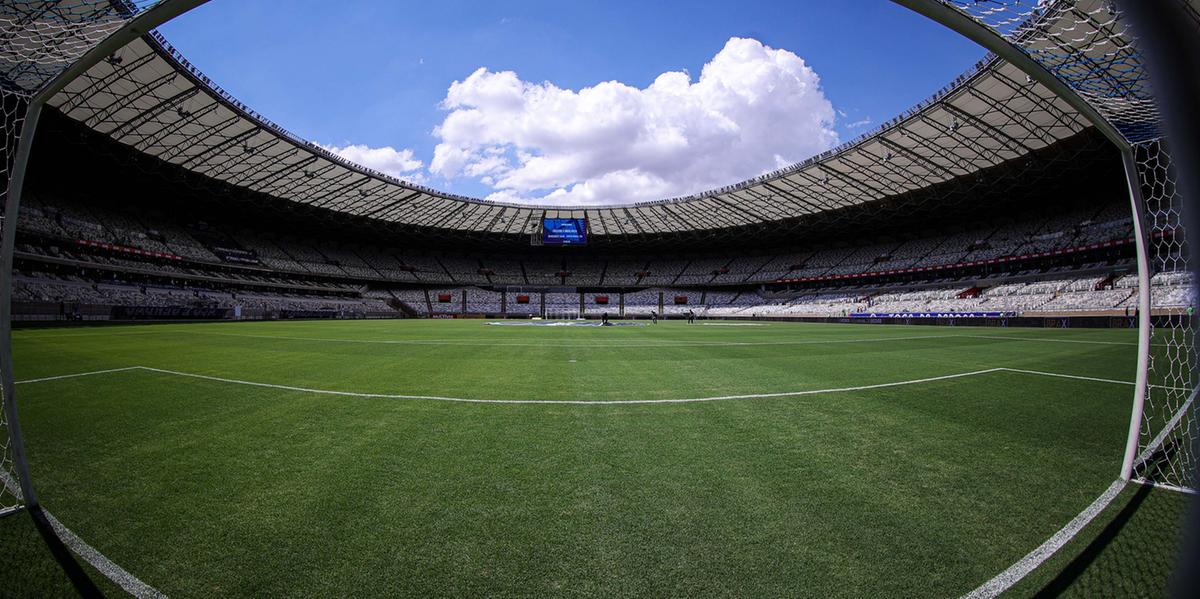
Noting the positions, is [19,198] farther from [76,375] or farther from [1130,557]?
[76,375]

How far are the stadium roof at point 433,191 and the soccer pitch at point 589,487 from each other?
94.4 feet

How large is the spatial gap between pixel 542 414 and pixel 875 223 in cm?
6033

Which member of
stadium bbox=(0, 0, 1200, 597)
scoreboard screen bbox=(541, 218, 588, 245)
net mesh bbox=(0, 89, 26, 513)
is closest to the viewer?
stadium bbox=(0, 0, 1200, 597)

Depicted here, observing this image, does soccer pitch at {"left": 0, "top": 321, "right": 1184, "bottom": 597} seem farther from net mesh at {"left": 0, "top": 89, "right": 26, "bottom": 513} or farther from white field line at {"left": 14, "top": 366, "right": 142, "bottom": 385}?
white field line at {"left": 14, "top": 366, "right": 142, "bottom": 385}

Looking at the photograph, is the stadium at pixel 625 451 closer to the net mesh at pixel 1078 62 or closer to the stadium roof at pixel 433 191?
the net mesh at pixel 1078 62

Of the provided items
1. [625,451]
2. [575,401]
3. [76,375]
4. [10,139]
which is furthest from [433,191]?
[625,451]

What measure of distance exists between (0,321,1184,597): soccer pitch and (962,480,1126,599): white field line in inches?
2.0

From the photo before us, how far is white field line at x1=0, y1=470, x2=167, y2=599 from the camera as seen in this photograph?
241 centimetres

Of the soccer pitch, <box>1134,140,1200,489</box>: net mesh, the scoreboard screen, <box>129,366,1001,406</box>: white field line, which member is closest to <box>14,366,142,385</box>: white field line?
the soccer pitch

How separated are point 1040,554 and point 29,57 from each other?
31.2 feet

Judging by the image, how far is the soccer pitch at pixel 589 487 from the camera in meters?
2.58

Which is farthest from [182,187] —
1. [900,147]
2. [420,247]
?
[900,147]

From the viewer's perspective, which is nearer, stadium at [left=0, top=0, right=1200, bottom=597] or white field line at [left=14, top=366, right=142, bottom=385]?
stadium at [left=0, top=0, right=1200, bottom=597]

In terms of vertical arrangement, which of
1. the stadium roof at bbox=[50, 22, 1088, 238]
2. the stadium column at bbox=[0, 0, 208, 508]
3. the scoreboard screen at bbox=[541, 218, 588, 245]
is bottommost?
the stadium column at bbox=[0, 0, 208, 508]
